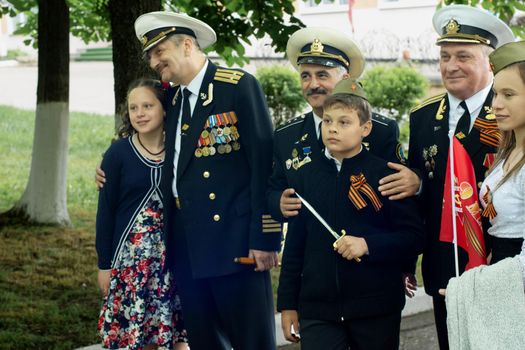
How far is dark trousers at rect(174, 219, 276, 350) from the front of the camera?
4988 millimetres

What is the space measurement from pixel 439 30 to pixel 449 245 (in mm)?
1026

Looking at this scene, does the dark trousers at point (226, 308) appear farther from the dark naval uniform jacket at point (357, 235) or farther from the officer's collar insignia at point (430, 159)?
the officer's collar insignia at point (430, 159)

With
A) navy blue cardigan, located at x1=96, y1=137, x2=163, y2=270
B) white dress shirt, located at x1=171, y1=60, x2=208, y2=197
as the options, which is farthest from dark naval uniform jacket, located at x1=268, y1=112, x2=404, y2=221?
navy blue cardigan, located at x1=96, y1=137, x2=163, y2=270

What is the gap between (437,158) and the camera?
14.8 ft

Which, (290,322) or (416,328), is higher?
(290,322)

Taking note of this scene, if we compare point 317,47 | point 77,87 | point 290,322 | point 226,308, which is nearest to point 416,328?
point 226,308

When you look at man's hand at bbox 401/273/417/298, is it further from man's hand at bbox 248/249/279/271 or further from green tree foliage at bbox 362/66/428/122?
green tree foliage at bbox 362/66/428/122

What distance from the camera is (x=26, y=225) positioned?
10391 millimetres

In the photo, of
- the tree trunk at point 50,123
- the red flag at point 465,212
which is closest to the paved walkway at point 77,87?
the tree trunk at point 50,123

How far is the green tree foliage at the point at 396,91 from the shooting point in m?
17.6

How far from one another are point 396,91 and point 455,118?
523 inches

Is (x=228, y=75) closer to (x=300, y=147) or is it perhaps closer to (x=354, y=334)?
(x=300, y=147)

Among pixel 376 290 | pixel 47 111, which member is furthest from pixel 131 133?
pixel 47 111

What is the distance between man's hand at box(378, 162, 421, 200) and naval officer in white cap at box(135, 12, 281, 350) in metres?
0.76
